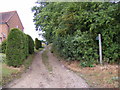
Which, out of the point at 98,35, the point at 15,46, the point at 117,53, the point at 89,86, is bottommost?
the point at 89,86

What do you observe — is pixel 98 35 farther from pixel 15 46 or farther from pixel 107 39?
pixel 15 46

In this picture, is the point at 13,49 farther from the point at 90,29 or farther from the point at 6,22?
the point at 6,22

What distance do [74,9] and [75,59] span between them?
3231mm

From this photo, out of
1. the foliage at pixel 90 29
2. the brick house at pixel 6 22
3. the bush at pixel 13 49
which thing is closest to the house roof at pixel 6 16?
the brick house at pixel 6 22

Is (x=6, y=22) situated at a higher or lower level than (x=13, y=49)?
higher

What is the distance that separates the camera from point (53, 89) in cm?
358

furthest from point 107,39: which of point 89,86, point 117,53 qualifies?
point 89,86

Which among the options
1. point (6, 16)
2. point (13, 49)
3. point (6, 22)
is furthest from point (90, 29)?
point (6, 16)

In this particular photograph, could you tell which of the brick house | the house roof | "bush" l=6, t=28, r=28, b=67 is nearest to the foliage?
"bush" l=6, t=28, r=28, b=67

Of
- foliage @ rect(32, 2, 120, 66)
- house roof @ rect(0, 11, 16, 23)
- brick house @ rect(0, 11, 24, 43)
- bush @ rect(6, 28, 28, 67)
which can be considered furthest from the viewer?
house roof @ rect(0, 11, 16, 23)

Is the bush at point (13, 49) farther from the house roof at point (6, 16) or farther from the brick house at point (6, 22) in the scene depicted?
the house roof at point (6, 16)

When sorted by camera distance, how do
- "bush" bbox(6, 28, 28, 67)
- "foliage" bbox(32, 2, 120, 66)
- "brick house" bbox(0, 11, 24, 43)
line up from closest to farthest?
"foliage" bbox(32, 2, 120, 66) < "bush" bbox(6, 28, 28, 67) < "brick house" bbox(0, 11, 24, 43)

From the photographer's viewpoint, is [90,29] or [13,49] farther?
[13,49]

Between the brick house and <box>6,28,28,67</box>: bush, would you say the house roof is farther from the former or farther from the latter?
<box>6,28,28,67</box>: bush
